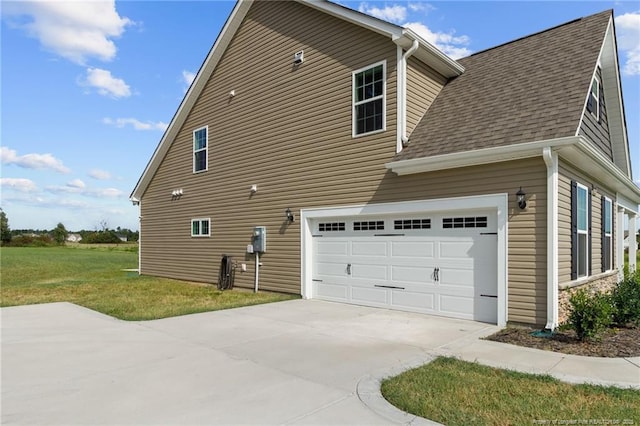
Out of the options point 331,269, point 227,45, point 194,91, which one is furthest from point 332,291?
point 194,91

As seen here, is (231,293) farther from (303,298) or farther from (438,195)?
(438,195)

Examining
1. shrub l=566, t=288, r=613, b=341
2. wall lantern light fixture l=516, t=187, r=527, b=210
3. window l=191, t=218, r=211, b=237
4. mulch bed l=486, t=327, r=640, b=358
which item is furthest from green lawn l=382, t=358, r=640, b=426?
window l=191, t=218, r=211, b=237

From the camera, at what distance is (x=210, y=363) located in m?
5.18

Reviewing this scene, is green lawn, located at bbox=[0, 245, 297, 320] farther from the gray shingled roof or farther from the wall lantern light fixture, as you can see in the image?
the wall lantern light fixture

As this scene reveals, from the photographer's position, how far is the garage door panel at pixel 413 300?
8484mm

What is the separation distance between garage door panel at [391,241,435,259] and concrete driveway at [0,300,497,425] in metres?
1.25

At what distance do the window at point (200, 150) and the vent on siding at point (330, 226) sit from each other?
5.79 m

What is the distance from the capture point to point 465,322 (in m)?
7.76

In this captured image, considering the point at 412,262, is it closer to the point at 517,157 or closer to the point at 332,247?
the point at 332,247

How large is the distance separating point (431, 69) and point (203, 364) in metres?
8.23

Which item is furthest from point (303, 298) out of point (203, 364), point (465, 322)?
point (203, 364)

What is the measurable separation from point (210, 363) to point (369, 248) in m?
5.24

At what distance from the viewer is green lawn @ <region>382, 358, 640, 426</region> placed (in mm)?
3527

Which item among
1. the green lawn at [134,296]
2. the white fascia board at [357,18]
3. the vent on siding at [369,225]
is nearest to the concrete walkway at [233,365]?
Answer: the green lawn at [134,296]
